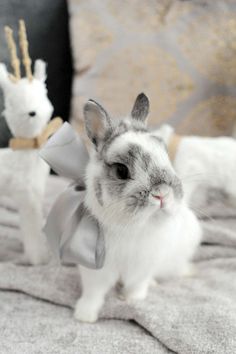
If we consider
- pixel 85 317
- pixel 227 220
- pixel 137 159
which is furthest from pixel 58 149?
pixel 227 220

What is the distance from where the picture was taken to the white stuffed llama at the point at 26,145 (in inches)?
33.6

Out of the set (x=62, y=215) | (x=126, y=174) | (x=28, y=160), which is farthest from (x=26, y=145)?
(x=126, y=174)

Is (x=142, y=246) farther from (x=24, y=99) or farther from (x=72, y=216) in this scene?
(x=24, y=99)

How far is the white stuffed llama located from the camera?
85 cm

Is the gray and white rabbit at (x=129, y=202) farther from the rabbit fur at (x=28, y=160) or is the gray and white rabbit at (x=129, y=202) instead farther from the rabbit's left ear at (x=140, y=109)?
the rabbit fur at (x=28, y=160)

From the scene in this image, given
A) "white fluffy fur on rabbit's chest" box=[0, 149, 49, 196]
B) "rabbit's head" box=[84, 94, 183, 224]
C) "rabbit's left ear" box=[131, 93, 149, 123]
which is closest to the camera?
"rabbit's head" box=[84, 94, 183, 224]

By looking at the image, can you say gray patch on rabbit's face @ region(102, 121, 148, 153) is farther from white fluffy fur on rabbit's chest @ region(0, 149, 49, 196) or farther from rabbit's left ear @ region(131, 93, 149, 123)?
white fluffy fur on rabbit's chest @ region(0, 149, 49, 196)

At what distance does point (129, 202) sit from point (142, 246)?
12 cm

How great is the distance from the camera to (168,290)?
0.90 metres

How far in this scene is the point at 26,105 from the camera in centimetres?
84

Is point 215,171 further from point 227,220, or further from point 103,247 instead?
point 103,247

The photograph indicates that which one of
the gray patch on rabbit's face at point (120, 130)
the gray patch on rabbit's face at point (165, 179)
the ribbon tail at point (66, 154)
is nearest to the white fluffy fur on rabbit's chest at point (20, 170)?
the ribbon tail at point (66, 154)

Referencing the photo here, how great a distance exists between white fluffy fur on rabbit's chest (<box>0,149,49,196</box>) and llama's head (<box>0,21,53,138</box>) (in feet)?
0.14

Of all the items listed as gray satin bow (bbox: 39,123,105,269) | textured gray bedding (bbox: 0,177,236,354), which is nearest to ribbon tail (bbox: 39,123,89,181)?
gray satin bow (bbox: 39,123,105,269)
